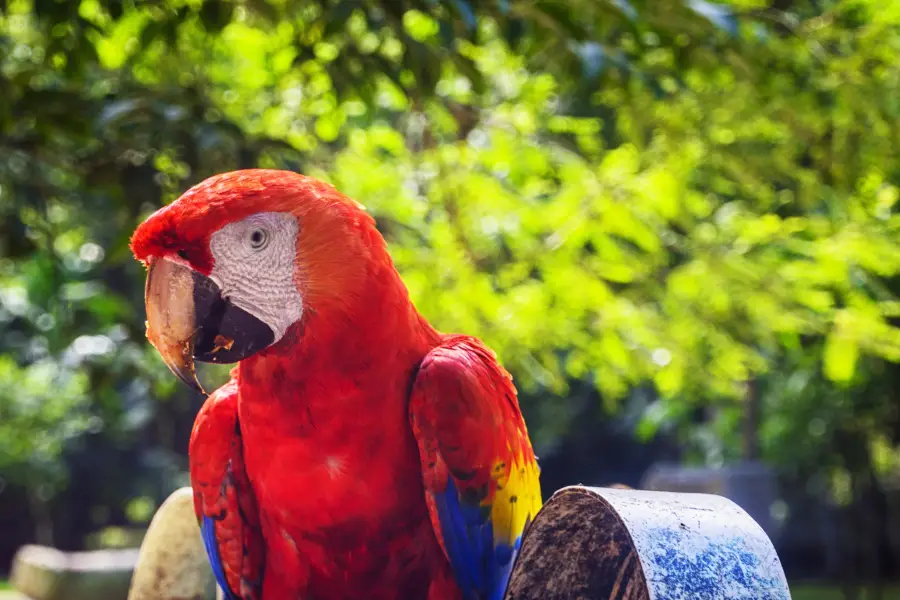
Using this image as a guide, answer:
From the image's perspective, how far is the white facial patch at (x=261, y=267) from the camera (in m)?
1.26

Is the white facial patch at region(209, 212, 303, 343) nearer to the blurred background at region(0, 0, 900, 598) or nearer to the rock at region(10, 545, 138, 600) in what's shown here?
the blurred background at region(0, 0, 900, 598)

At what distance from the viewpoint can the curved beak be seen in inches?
49.2

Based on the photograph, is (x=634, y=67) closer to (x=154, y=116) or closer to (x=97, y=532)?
(x=154, y=116)

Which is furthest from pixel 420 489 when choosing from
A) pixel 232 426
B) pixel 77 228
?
pixel 77 228

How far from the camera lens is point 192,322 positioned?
125 centimetres

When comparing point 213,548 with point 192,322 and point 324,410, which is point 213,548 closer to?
point 324,410

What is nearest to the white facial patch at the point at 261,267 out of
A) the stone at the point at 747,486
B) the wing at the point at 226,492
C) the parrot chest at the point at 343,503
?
the parrot chest at the point at 343,503

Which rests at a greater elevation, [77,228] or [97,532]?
[77,228]

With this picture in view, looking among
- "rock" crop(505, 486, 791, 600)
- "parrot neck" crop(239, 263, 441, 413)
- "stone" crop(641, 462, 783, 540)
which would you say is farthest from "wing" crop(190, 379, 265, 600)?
"stone" crop(641, 462, 783, 540)

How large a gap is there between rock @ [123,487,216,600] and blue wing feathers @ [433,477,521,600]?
0.72m

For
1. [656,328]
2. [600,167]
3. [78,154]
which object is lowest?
[656,328]

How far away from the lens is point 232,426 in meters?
1.58

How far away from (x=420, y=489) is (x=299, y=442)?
0.21 m

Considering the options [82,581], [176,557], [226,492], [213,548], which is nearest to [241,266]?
[226,492]
